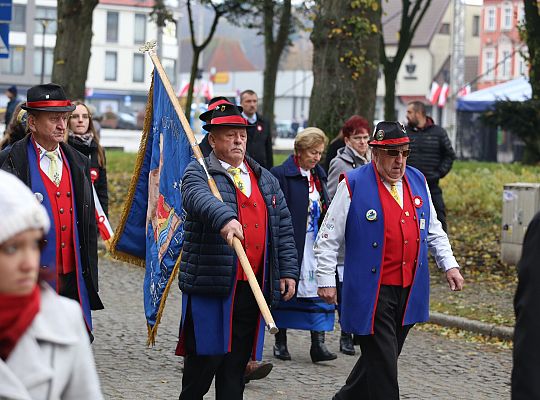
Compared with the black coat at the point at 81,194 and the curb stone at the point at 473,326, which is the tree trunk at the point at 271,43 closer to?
the curb stone at the point at 473,326

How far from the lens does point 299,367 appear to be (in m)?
9.45

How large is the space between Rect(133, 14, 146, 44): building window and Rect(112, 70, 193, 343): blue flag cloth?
92905 mm

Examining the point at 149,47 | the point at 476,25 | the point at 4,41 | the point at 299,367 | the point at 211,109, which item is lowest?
the point at 299,367

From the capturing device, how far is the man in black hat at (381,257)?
6.81 meters

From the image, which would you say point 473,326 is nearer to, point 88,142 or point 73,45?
point 88,142

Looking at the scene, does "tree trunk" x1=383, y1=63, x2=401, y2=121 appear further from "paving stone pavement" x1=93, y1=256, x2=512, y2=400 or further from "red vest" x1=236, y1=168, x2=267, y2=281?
"red vest" x1=236, y1=168, x2=267, y2=281

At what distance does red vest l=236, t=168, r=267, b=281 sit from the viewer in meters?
6.68

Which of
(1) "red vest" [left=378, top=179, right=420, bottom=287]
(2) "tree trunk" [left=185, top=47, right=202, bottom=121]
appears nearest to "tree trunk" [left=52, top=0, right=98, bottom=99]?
(2) "tree trunk" [left=185, top=47, right=202, bottom=121]

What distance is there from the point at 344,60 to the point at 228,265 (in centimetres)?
909

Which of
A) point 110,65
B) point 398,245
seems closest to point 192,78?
point 398,245

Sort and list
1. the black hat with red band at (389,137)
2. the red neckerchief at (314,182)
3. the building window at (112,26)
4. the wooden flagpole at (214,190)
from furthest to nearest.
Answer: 1. the building window at (112,26)
2. the red neckerchief at (314,182)
3. the black hat with red band at (389,137)
4. the wooden flagpole at (214,190)

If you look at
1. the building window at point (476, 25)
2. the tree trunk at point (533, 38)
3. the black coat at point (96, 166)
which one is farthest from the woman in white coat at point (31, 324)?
the building window at point (476, 25)

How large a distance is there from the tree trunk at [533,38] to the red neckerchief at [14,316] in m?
20.3

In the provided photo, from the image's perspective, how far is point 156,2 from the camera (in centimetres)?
3303
